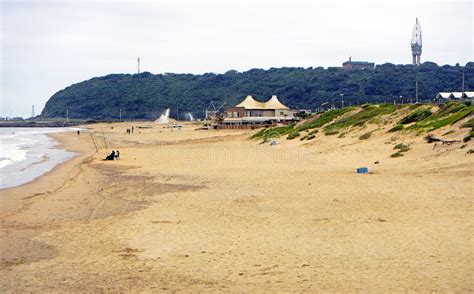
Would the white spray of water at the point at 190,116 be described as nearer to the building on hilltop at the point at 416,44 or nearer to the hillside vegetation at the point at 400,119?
the building on hilltop at the point at 416,44

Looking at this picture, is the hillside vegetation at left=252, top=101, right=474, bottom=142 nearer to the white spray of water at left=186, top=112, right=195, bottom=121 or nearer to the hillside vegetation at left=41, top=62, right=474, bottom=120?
the hillside vegetation at left=41, top=62, right=474, bottom=120

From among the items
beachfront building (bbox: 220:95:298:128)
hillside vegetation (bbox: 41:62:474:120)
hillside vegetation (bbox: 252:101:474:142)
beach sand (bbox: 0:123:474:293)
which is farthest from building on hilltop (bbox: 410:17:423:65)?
beach sand (bbox: 0:123:474:293)

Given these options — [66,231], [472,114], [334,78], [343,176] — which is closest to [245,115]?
[472,114]

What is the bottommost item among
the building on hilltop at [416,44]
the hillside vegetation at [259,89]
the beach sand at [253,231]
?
the beach sand at [253,231]

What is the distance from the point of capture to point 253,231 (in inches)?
415

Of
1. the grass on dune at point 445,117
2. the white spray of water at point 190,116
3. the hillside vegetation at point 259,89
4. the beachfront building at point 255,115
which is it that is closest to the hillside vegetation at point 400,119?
the grass on dune at point 445,117

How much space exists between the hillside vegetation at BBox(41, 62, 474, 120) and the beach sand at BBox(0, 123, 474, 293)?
10070 centimetres

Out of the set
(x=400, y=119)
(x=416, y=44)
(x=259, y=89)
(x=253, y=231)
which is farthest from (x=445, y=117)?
(x=416, y=44)

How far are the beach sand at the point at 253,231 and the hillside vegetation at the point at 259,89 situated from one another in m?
101

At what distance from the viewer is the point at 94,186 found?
18.9 m

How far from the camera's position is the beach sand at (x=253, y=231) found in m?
7.53

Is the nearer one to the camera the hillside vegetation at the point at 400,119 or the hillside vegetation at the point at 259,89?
the hillside vegetation at the point at 400,119

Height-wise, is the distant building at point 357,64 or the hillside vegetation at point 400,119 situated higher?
the distant building at point 357,64

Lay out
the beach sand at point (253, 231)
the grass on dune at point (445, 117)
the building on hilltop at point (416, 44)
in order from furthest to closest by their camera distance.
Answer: the building on hilltop at point (416, 44) → the grass on dune at point (445, 117) → the beach sand at point (253, 231)
